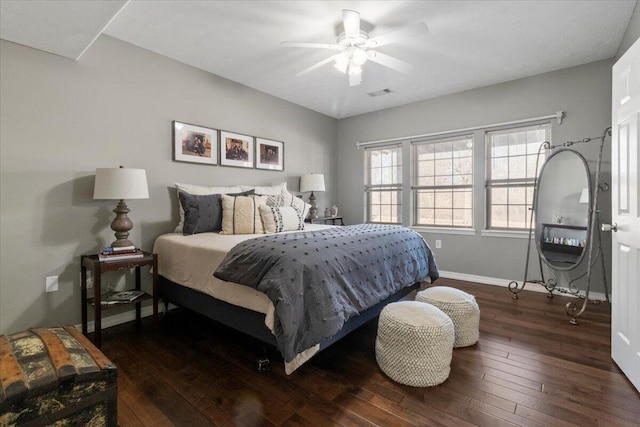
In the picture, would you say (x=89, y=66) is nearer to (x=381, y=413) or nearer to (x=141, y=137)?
(x=141, y=137)

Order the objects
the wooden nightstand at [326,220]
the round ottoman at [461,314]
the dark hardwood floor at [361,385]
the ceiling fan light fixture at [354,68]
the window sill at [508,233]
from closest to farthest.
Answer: the dark hardwood floor at [361,385] < the round ottoman at [461,314] < the ceiling fan light fixture at [354,68] < the window sill at [508,233] < the wooden nightstand at [326,220]

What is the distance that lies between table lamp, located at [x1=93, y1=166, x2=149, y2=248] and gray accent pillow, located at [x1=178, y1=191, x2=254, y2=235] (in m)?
0.44

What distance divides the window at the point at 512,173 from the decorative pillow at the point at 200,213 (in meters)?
3.45

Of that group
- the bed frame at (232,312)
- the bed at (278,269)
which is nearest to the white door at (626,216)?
the bed at (278,269)

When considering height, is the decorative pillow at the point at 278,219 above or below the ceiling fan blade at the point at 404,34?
below

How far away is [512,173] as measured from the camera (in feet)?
13.3

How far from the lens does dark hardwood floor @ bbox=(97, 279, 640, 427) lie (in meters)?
1.60

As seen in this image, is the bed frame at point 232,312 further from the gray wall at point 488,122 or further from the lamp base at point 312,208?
the lamp base at point 312,208

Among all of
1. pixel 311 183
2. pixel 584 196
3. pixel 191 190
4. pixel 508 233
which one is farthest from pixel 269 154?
pixel 584 196

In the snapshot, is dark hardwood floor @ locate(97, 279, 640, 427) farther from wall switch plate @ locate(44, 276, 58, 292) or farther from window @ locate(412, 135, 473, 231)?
window @ locate(412, 135, 473, 231)

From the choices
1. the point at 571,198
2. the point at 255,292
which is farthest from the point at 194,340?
the point at 571,198

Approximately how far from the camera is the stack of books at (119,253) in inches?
97.0

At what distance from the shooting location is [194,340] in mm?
2482

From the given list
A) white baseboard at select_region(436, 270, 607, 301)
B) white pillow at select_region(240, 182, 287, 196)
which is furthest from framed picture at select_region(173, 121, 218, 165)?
white baseboard at select_region(436, 270, 607, 301)
